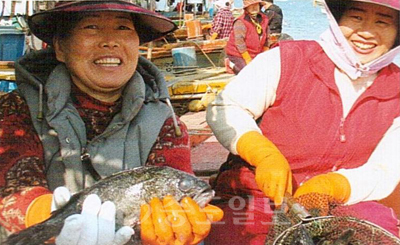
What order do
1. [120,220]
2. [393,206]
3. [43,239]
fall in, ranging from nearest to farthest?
1. [43,239]
2. [120,220]
3. [393,206]

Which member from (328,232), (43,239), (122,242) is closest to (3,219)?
(43,239)

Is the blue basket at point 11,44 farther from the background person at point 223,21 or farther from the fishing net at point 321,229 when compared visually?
the fishing net at point 321,229

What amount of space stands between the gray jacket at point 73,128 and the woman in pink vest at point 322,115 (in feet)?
1.48

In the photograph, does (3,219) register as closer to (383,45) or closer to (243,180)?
(243,180)

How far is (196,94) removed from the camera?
26.5 ft

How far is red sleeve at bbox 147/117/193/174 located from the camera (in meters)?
2.43

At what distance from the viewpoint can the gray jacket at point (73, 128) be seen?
7.32ft

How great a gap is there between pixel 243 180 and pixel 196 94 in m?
5.55

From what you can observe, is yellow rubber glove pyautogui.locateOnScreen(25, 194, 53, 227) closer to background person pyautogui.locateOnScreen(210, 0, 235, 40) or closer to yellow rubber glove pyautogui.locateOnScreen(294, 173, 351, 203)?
yellow rubber glove pyautogui.locateOnScreen(294, 173, 351, 203)

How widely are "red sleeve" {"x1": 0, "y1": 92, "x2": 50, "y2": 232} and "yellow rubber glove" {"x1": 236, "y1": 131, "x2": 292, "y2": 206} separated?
37.6 inches

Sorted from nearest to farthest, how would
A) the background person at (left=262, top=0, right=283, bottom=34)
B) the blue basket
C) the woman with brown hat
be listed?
1. the woman with brown hat
2. the blue basket
3. the background person at (left=262, top=0, right=283, bottom=34)

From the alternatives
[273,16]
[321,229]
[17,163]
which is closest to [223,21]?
[273,16]

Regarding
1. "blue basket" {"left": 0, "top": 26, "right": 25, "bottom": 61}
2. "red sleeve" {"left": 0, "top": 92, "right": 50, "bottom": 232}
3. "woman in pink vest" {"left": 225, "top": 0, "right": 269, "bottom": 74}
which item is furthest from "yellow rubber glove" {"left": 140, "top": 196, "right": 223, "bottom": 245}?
"blue basket" {"left": 0, "top": 26, "right": 25, "bottom": 61}

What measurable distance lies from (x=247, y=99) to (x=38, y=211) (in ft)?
3.96
